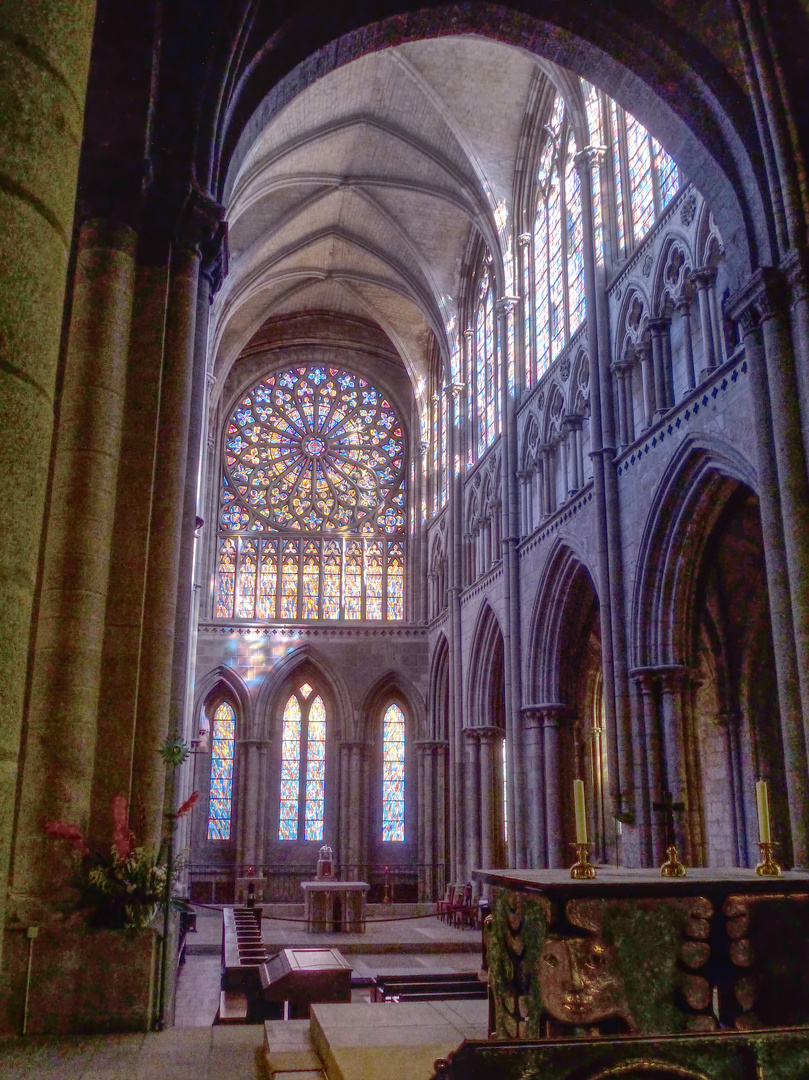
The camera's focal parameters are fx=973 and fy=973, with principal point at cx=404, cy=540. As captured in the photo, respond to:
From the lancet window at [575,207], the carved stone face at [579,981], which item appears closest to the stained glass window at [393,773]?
the lancet window at [575,207]

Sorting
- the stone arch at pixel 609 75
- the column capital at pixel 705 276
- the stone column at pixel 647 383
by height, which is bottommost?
the stone column at pixel 647 383

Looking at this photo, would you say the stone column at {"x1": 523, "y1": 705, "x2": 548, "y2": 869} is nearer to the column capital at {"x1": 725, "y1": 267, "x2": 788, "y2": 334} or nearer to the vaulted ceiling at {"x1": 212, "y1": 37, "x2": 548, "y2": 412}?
the column capital at {"x1": 725, "y1": 267, "x2": 788, "y2": 334}

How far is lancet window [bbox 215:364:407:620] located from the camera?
85.0 ft

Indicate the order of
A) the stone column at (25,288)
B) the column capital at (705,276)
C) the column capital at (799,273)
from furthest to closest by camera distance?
the column capital at (705,276) < the column capital at (799,273) < the stone column at (25,288)

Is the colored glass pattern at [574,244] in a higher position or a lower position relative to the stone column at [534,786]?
higher

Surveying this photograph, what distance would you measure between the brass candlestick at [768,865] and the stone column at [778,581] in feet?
11.0

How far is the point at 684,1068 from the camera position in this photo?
1.96m

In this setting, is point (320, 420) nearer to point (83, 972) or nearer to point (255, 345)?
point (255, 345)

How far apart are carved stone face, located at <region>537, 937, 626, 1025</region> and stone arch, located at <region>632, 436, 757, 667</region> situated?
804 centimetres

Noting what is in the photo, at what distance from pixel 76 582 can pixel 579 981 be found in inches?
174

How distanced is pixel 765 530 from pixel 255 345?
797 inches

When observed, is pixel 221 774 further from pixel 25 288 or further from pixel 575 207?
pixel 25 288

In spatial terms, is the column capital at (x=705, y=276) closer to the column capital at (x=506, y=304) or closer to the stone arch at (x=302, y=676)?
the column capital at (x=506, y=304)

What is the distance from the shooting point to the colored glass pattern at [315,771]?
24.1 meters
